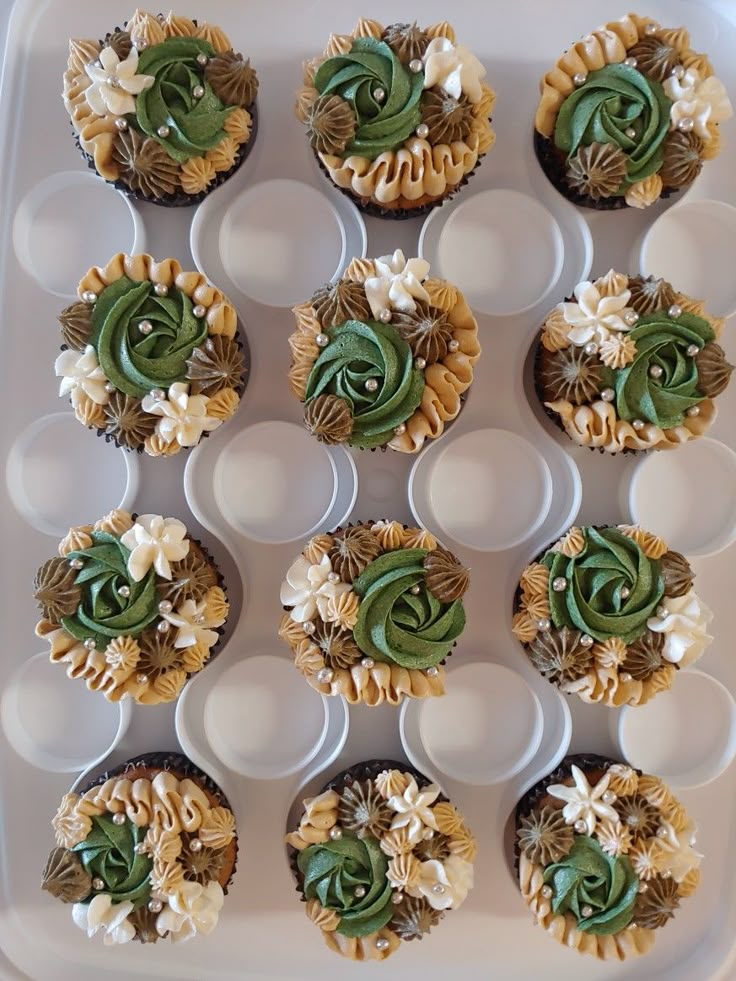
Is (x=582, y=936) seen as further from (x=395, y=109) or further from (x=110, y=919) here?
(x=395, y=109)

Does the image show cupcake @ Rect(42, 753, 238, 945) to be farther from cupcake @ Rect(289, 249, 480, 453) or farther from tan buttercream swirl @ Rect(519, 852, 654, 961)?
cupcake @ Rect(289, 249, 480, 453)

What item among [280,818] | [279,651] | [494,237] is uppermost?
[494,237]

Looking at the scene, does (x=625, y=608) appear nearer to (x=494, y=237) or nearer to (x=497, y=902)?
(x=497, y=902)

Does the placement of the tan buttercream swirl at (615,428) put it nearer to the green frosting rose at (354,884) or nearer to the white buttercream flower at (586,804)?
the white buttercream flower at (586,804)

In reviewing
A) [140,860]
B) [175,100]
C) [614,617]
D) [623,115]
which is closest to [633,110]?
[623,115]

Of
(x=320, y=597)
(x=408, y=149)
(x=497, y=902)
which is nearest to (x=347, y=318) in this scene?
(x=408, y=149)

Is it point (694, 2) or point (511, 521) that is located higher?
point (694, 2)

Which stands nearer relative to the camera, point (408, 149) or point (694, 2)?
point (408, 149)
